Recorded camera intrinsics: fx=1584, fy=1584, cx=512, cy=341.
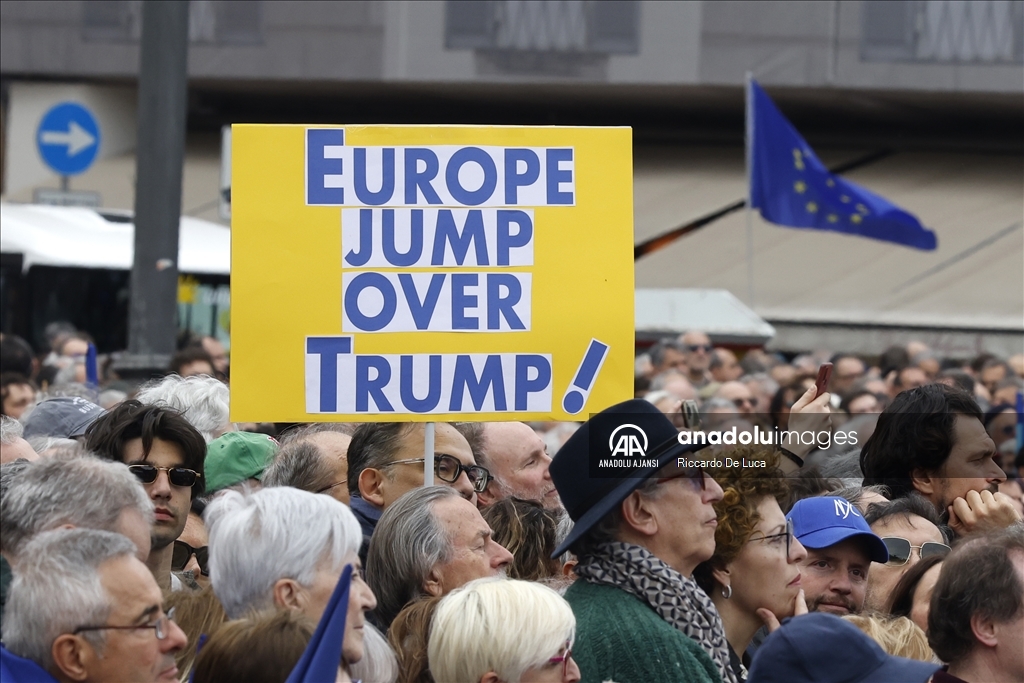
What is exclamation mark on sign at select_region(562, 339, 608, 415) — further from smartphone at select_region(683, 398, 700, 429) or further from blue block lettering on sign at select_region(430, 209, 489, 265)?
smartphone at select_region(683, 398, 700, 429)

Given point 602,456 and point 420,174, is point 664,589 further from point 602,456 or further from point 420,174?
point 420,174

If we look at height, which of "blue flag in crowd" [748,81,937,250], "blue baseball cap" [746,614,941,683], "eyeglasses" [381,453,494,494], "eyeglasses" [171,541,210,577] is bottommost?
"eyeglasses" [171,541,210,577]

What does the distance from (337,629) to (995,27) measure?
63.2 ft

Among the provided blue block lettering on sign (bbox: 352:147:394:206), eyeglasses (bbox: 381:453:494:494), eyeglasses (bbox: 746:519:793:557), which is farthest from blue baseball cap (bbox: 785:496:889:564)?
blue block lettering on sign (bbox: 352:147:394:206)

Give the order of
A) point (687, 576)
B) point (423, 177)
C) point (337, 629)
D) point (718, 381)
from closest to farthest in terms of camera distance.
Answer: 1. point (337, 629)
2. point (687, 576)
3. point (423, 177)
4. point (718, 381)

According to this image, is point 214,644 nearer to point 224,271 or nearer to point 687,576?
point 687,576

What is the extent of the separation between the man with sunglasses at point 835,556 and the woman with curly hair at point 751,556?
209mm

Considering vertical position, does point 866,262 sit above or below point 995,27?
below

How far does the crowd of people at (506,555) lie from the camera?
3035 millimetres

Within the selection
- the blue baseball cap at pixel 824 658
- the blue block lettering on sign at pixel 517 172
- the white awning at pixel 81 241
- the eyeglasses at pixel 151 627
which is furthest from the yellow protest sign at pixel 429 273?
the white awning at pixel 81 241

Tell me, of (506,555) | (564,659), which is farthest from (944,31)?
(564,659)

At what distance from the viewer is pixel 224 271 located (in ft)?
53.7

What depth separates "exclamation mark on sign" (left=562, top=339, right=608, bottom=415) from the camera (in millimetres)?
4762

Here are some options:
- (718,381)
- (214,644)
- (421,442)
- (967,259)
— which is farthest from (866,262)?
(214,644)
